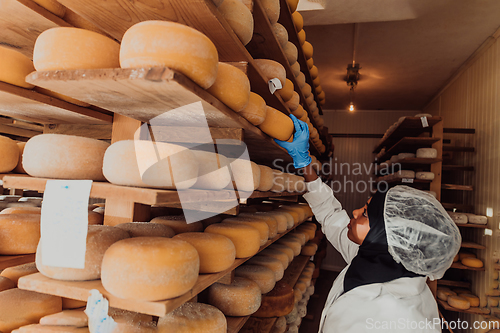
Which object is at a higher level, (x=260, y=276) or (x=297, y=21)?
(x=297, y=21)

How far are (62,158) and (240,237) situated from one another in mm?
739

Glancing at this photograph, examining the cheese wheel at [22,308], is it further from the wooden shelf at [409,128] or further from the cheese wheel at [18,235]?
the wooden shelf at [409,128]

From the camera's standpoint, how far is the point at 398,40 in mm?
3799

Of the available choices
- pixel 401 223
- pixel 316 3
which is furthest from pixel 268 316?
pixel 316 3

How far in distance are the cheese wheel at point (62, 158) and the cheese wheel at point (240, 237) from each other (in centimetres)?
58

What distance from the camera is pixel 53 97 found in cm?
110

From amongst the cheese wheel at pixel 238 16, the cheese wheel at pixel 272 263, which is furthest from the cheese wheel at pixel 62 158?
the cheese wheel at pixel 272 263

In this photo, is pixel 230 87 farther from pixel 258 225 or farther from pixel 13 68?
pixel 258 225

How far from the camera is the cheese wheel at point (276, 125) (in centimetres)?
156

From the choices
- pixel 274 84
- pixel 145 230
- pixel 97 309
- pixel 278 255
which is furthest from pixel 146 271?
pixel 278 255

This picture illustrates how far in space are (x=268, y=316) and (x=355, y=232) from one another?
0.72 meters

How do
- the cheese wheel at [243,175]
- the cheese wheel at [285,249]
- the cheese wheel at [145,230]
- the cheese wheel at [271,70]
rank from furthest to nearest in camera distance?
the cheese wheel at [285,249]
the cheese wheel at [271,70]
the cheese wheel at [243,175]
the cheese wheel at [145,230]

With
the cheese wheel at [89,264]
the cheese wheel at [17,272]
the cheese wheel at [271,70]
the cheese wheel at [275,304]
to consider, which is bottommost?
the cheese wheel at [275,304]

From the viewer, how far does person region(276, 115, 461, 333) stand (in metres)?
1.55
